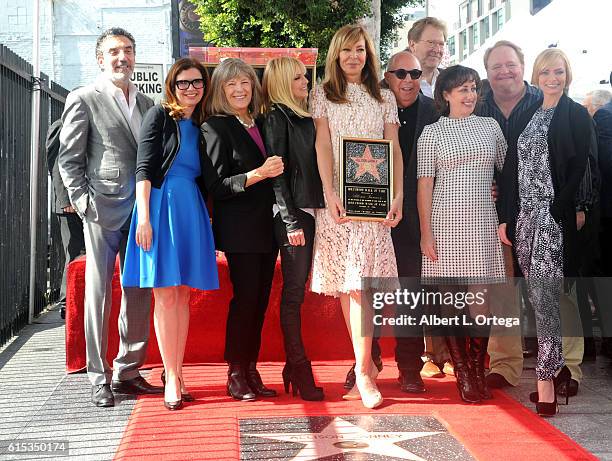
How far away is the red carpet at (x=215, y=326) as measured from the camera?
5.20 m

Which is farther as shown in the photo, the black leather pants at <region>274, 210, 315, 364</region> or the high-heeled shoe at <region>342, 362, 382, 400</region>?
the high-heeled shoe at <region>342, 362, 382, 400</region>

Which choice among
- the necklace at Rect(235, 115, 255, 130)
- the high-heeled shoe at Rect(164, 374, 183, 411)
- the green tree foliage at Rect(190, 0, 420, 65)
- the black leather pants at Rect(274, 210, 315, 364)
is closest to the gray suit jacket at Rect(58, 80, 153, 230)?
the necklace at Rect(235, 115, 255, 130)

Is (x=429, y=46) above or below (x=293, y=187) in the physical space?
above

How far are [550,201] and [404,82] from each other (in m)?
1.14

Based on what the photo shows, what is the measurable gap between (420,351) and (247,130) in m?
1.59

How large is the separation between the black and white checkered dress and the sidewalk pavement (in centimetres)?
81

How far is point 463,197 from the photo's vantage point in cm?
439

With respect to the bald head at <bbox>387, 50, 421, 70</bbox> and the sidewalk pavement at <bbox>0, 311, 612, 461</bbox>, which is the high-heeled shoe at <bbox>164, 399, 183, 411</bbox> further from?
the bald head at <bbox>387, 50, 421, 70</bbox>

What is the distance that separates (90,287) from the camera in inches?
180

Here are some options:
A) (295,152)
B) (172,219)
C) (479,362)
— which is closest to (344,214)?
(295,152)

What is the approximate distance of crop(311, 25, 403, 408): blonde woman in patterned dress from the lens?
437 centimetres

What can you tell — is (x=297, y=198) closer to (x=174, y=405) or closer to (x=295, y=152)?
(x=295, y=152)

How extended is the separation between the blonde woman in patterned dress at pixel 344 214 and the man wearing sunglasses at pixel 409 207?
26 cm

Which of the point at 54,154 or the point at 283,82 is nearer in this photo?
the point at 283,82
